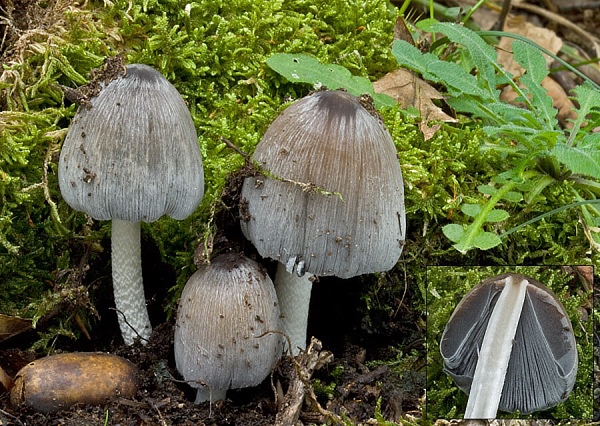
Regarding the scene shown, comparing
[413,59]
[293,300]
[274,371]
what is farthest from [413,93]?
[274,371]

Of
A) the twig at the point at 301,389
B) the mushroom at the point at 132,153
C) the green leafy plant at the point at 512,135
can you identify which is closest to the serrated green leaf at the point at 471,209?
the green leafy plant at the point at 512,135

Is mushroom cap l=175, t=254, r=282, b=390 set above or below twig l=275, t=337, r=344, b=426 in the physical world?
above

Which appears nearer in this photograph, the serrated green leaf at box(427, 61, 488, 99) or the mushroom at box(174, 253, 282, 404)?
the mushroom at box(174, 253, 282, 404)

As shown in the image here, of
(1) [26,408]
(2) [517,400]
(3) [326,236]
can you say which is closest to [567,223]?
(2) [517,400]

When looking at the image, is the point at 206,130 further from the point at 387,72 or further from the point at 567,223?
the point at 567,223

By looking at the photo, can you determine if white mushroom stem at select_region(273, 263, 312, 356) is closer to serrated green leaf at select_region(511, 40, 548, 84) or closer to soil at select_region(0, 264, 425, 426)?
soil at select_region(0, 264, 425, 426)

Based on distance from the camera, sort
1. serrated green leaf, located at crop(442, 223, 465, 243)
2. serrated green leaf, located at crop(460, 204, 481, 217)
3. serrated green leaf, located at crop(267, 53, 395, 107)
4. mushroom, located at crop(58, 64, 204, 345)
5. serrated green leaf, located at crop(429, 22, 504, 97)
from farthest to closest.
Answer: serrated green leaf, located at crop(429, 22, 504, 97), serrated green leaf, located at crop(267, 53, 395, 107), serrated green leaf, located at crop(460, 204, 481, 217), serrated green leaf, located at crop(442, 223, 465, 243), mushroom, located at crop(58, 64, 204, 345)

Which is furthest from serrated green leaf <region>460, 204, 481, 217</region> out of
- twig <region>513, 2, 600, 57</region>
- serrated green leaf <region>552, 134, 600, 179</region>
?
twig <region>513, 2, 600, 57</region>

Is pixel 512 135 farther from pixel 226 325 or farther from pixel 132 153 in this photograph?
pixel 132 153
